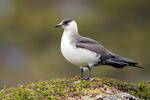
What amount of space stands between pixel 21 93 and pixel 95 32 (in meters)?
19.4

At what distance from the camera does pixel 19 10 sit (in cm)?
3297

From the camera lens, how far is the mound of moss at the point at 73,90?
959 cm

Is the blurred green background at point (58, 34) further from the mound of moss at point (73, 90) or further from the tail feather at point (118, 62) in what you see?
the mound of moss at point (73, 90)

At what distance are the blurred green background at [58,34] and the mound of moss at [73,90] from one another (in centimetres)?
1174

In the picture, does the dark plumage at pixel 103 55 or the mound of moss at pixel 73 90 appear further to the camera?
the dark plumage at pixel 103 55

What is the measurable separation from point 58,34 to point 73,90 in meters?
18.3

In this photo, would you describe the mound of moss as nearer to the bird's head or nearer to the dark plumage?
the dark plumage

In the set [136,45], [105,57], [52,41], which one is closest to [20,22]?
[52,41]

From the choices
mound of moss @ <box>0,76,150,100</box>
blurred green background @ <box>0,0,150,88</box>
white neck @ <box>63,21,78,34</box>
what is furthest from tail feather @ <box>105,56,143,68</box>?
blurred green background @ <box>0,0,150,88</box>

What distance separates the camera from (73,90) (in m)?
9.89

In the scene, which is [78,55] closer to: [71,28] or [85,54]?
[85,54]

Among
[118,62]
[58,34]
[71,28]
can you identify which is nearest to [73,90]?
[118,62]

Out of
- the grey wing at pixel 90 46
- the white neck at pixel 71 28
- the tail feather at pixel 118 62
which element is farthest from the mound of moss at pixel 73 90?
the white neck at pixel 71 28

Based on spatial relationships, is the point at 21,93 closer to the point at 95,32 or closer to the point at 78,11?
the point at 95,32
